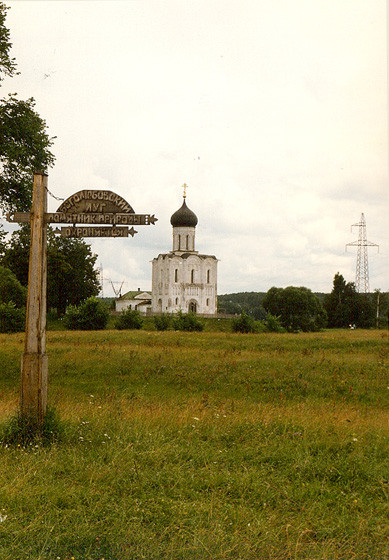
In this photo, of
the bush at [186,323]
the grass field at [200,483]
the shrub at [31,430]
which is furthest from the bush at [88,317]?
the shrub at [31,430]

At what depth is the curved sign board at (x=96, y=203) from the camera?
355 inches

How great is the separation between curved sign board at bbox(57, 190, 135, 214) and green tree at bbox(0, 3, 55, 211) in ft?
26.6

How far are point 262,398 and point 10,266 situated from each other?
45541 mm

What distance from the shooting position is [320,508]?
618cm

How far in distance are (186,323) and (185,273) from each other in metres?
49.1

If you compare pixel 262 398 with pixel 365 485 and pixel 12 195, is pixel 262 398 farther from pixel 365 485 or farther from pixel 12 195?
pixel 12 195

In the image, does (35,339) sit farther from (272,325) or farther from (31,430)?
(272,325)

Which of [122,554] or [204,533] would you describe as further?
[204,533]

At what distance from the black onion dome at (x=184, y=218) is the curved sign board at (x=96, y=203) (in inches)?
3097

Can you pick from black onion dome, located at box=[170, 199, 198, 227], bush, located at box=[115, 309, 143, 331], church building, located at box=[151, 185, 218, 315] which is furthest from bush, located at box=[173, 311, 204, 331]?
black onion dome, located at box=[170, 199, 198, 227]

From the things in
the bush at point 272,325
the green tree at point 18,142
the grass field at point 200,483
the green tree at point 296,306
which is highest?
the green tree at point 18,142

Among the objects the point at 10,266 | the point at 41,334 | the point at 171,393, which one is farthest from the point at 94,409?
the point at 10,266

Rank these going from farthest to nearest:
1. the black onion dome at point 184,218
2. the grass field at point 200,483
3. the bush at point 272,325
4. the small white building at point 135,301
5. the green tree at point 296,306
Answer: the small white building at point 135,301, the black onion dome at point 184,218, the green tree at point 296,306, the bush at point 272,325, the grass field at point 200,483

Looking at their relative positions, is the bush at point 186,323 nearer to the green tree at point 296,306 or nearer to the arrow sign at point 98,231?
the arrow sign at point 98,231
